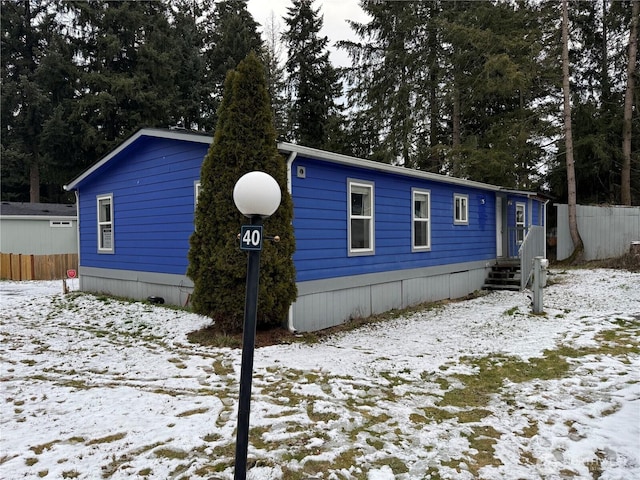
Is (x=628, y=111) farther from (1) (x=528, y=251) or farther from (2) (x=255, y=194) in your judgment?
(2) (x=255, y=194)

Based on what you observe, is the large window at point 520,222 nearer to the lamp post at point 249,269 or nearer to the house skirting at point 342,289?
the house skirting at point 342,289

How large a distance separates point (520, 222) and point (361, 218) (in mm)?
7730

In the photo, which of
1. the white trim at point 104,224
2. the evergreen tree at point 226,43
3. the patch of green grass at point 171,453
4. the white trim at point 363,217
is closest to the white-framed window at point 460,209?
the white trim at point 363,217

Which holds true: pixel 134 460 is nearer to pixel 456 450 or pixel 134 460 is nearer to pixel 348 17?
pixel 456 450

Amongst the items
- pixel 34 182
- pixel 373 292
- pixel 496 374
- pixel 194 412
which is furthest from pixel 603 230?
pixel 34 182

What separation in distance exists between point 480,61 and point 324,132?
315 inches

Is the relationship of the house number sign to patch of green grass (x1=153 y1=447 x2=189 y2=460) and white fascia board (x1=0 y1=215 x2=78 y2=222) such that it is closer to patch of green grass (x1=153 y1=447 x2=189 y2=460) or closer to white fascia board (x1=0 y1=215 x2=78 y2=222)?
patch of green grass (x1=153 y1=447 x2=189 y2=460)

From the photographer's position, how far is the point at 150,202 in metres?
8.29

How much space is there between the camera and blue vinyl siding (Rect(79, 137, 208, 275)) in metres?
7.53

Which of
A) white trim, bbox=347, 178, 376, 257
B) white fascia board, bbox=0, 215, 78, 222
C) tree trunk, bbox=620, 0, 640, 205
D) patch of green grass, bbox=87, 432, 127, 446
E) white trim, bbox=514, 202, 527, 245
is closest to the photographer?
patch of green grass, bbox=87, 432, 127, 446


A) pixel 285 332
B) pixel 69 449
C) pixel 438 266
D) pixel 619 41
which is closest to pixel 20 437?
pixel 69 449

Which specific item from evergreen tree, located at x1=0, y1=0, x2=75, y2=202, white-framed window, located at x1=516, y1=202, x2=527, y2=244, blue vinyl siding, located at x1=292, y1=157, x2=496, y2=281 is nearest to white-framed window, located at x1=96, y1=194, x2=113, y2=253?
blue vinyl siding, located at x1=292, y1=157, x2=496, y2=281

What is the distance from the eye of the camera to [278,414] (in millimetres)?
3373

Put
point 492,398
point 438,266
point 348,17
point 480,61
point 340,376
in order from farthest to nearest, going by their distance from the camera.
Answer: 1. point 348,17
2. point 480,61
3. point 438,266
4. point 340,376
5. point 492,398
